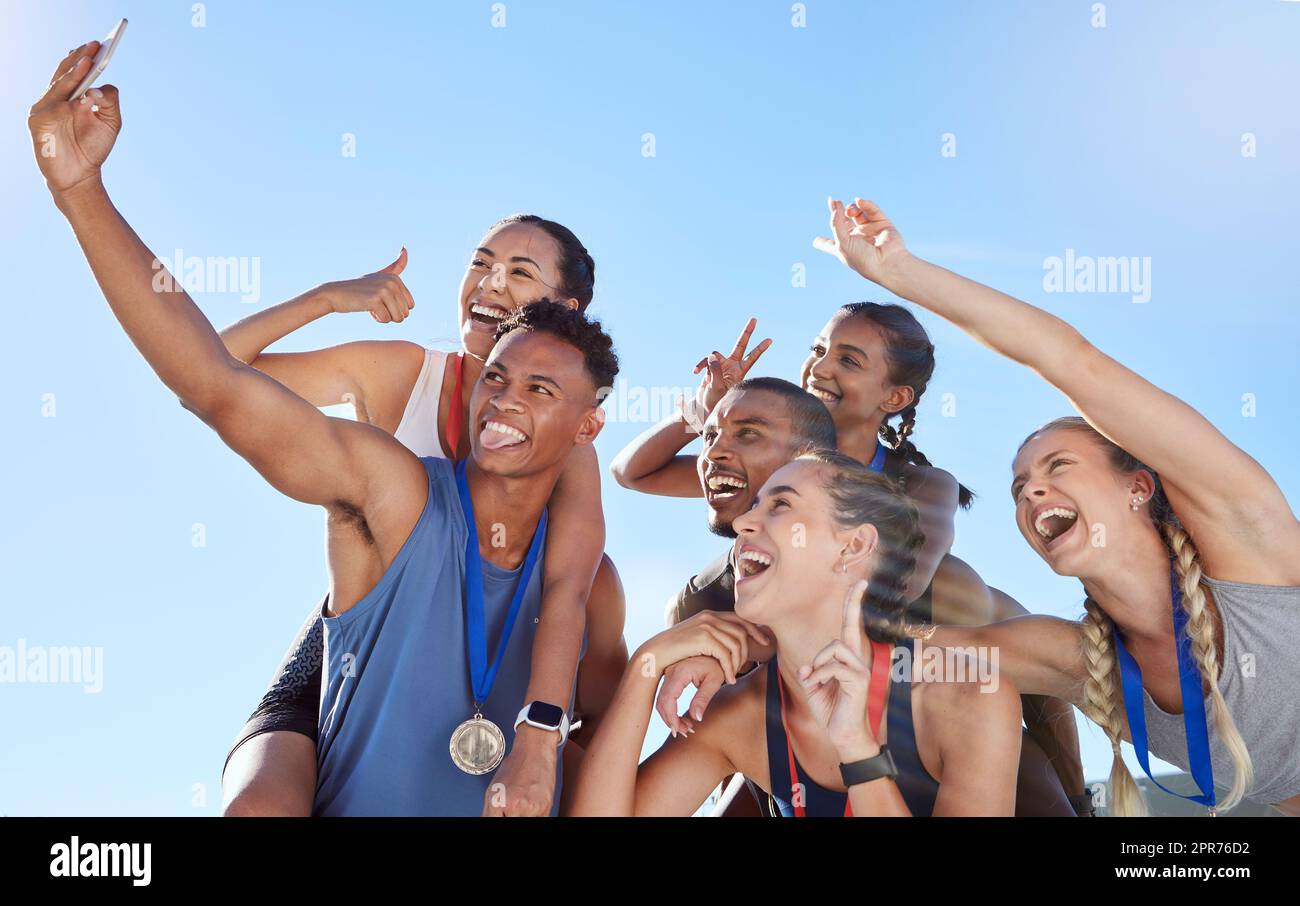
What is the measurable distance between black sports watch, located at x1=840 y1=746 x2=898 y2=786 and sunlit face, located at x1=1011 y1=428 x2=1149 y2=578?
1105 mm

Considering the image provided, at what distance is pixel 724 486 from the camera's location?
541 cm

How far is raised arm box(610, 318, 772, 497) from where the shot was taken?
6.00 metres

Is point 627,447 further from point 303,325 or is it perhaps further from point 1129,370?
point 1129,370

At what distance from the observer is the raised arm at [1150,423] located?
4082mm

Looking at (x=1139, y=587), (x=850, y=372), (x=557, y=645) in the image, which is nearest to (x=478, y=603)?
(x=557, y=645)

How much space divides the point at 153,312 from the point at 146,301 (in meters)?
0.04

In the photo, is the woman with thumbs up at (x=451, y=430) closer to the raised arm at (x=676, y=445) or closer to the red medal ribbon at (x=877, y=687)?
the raised arm at (x=676, y=445)

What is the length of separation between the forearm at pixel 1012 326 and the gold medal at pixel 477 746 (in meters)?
2.19

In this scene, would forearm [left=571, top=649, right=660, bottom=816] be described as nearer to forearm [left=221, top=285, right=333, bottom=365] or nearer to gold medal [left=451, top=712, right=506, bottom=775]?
gold medal [left=451, top=712, right=506, bottom=775]

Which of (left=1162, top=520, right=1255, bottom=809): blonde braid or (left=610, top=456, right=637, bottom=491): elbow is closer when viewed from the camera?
(left=1162, top=520, right=1255, bottom=809): blonde braid

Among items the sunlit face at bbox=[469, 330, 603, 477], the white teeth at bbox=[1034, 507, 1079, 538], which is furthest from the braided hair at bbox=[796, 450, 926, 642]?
the sunlit face at bbox=[469, 330, 603, 477]

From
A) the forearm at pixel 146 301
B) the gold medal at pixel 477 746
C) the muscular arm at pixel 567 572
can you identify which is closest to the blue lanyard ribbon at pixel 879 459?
the muscular arm at pixel 567 572

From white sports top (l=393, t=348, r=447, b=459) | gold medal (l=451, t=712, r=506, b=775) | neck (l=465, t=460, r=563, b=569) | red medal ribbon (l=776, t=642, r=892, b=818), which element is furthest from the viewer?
white sports top (l=393, t=348, r=447, b=459)
